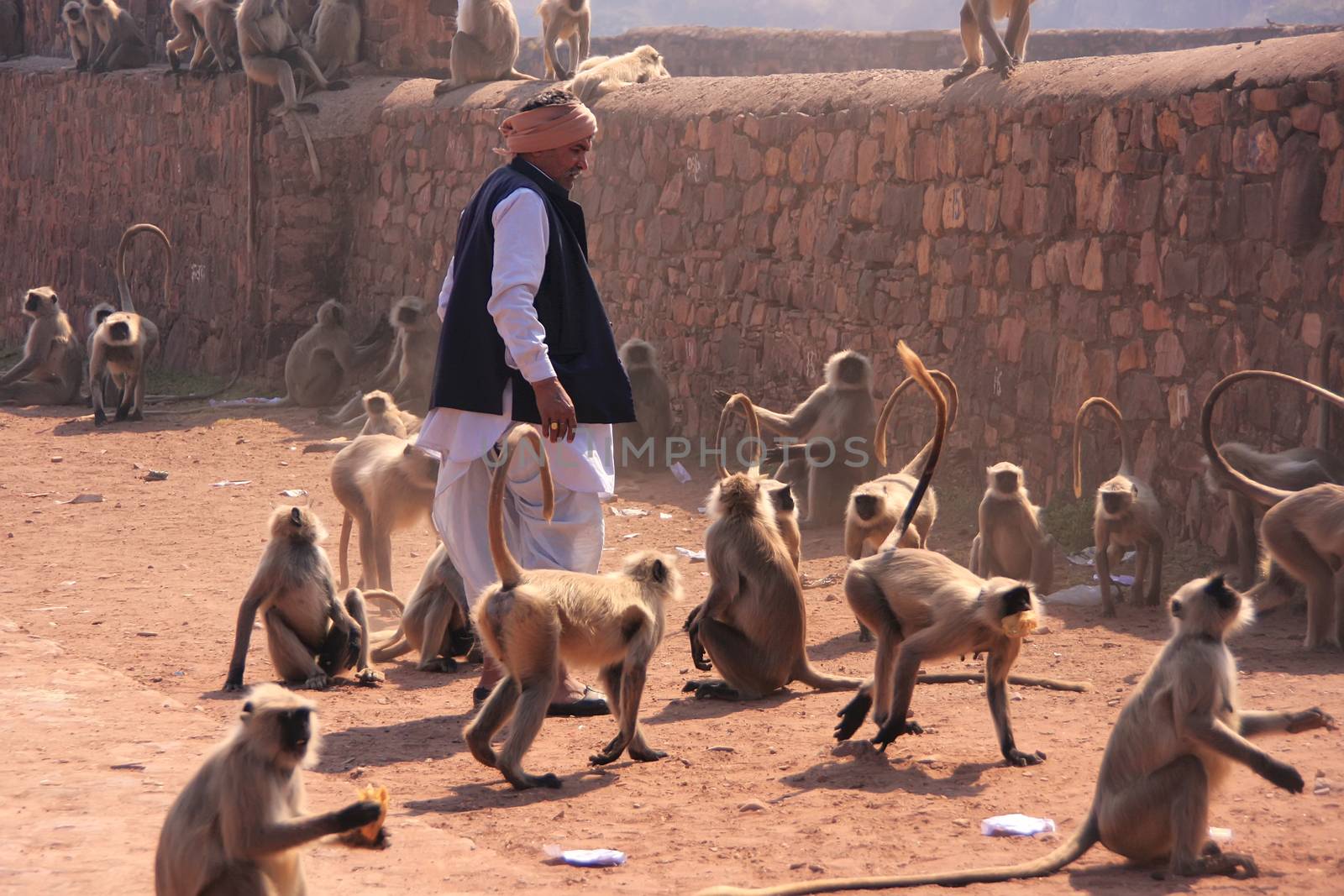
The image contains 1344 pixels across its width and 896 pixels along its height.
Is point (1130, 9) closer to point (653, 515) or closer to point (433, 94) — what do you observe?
point (433, 94)

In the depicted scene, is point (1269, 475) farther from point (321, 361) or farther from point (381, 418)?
point (321, 361)

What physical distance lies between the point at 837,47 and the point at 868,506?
17679 mm

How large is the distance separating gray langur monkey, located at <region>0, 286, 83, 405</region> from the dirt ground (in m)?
5.81

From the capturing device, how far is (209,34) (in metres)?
14.1

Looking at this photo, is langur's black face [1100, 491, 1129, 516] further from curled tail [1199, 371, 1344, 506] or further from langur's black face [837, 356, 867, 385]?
langur's black face [837, 356, 867, 385]

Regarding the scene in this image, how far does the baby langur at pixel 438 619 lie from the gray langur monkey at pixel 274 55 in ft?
27.5

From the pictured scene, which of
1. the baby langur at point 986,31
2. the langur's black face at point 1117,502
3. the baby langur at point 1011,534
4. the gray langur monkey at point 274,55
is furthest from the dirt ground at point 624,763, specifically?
the gray langur monkey at point 274,55

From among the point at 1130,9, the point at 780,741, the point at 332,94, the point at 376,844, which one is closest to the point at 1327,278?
the point at 780,741

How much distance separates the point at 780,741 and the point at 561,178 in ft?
6.00

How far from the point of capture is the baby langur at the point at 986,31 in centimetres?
805

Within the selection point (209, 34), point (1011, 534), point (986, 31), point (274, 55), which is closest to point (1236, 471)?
point (1011, 534)

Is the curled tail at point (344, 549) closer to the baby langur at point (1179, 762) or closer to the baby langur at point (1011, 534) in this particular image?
the baby langur at point (1011, 534)

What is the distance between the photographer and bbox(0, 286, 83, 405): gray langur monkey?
12805 millimetres

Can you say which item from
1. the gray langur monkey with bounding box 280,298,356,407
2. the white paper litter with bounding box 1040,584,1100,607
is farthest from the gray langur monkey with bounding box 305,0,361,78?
the white paper litter with bounding box 1040,584,1100,607
